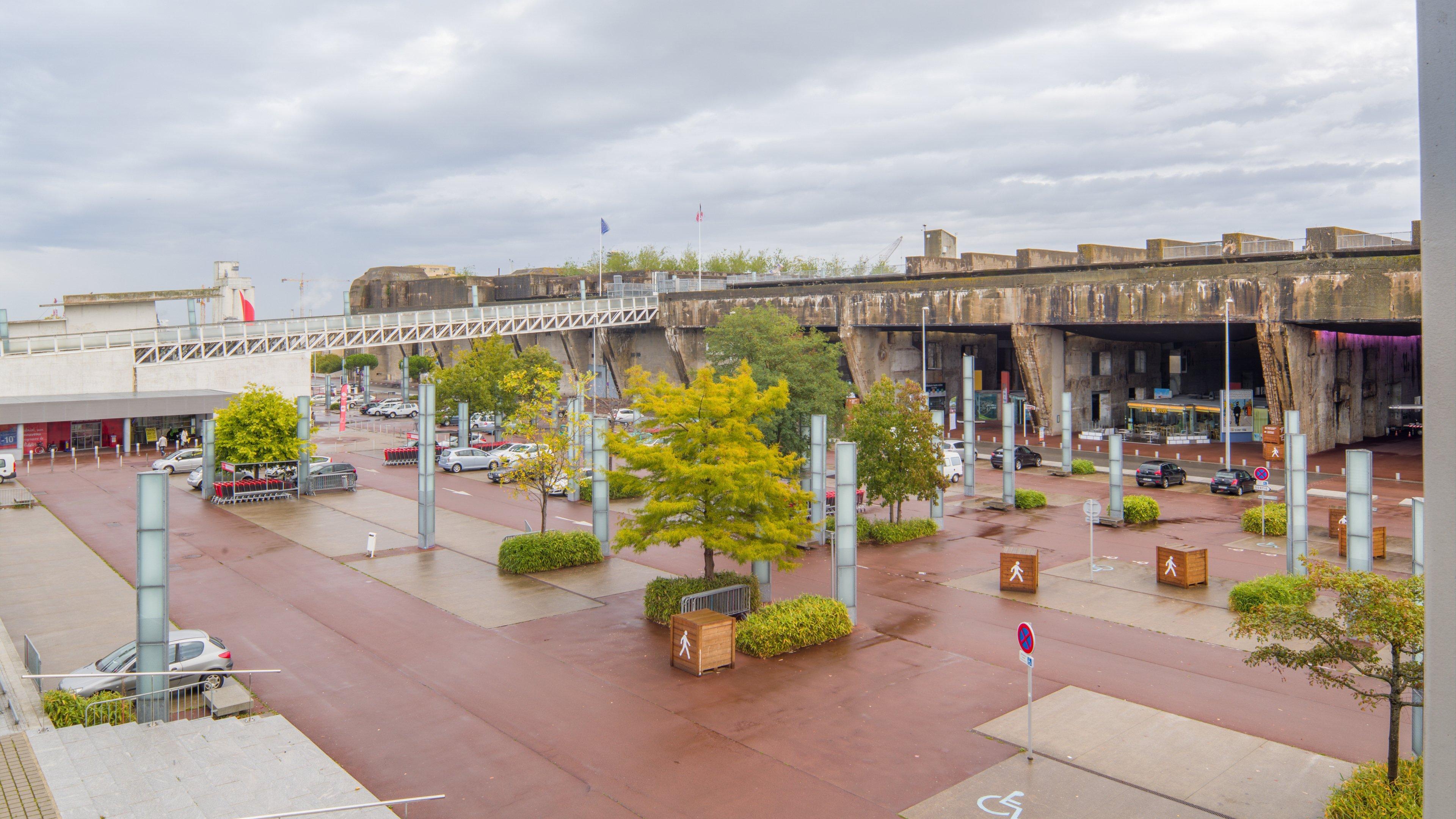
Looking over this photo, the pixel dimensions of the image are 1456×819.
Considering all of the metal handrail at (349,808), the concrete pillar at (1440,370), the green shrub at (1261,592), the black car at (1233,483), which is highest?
the concrete pillar at (1440,370)

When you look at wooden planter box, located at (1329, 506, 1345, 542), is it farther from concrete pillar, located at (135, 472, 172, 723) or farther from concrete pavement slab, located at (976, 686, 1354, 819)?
concrete pillar, located at (135, 472, 172, 723)

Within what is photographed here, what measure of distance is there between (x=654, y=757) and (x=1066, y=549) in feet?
62.6

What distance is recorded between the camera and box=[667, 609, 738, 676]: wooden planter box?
17891 millimetres

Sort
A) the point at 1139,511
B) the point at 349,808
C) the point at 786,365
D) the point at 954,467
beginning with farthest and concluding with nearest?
the point at 786,365
the point at 954,467
the point at 1139,511
the point at 349,808

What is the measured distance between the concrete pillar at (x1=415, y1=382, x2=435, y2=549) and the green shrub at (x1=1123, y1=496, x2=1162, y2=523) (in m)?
23.3

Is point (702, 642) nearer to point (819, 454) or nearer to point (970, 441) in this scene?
point (819, 454)

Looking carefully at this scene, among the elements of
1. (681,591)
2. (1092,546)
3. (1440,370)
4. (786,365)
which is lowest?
(681,591)

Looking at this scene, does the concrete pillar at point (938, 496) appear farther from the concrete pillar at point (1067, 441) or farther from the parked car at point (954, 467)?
the concrete pillar at point (1067, 441)

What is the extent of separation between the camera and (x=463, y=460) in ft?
157

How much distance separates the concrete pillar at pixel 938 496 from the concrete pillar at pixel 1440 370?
976 inches

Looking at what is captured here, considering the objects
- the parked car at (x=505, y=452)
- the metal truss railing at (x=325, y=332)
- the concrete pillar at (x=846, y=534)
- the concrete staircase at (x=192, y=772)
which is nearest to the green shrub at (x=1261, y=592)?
the concrete pillar at (x=846, y=534)

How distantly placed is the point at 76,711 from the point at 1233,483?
40.2 m

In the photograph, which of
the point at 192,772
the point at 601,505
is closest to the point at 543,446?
the point at 601,505

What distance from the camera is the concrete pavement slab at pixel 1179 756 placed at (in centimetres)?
1273
